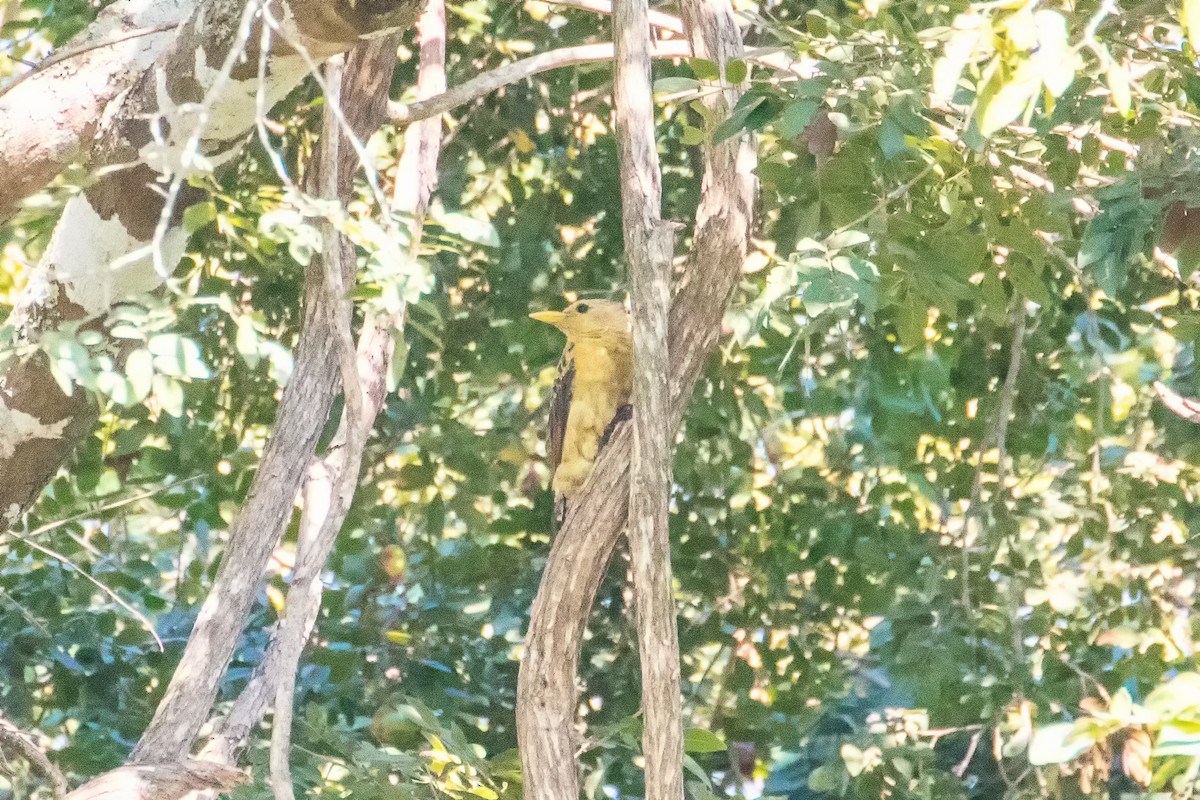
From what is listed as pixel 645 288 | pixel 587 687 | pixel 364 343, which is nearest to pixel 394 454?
pixel 587 687

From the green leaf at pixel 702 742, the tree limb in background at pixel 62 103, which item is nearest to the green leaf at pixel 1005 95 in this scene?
the tree limb in background at pixel 62 103

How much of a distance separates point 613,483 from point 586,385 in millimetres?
1262

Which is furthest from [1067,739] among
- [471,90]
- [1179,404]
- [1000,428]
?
[1179,404]

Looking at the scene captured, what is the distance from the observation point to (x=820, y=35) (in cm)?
277

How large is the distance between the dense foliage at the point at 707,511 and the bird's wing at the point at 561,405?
1.02 ft

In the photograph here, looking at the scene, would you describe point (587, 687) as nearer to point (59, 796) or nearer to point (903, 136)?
point (59, 796)

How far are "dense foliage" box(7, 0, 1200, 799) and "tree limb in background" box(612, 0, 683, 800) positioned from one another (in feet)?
3.76

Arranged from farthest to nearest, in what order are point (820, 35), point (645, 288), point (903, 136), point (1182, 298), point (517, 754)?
point (1182, 298), point (517, 754), point (820, 35), point (903, 136), point (645, 288)

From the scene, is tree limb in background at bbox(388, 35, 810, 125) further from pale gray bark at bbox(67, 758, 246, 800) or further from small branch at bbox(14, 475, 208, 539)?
pale gray bark at bbox(67, 758, 246, 800)

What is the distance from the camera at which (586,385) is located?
386cm

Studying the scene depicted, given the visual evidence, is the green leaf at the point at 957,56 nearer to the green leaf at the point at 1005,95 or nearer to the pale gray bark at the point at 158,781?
the green leaf at the point at 1005,95

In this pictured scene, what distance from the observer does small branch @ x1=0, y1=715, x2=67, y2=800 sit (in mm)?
2443

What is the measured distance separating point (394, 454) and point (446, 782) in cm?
161

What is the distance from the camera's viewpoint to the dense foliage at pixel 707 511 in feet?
12.3
